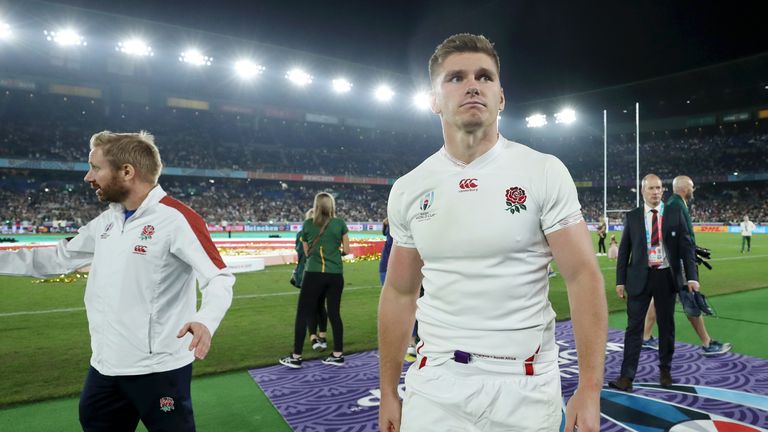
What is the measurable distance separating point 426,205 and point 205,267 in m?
1.34

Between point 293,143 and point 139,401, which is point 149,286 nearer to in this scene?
point 139,401

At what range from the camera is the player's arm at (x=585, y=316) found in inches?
63.4

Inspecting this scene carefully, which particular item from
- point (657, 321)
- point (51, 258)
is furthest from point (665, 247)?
point (51, 258)

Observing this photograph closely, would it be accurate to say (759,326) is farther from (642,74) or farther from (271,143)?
(271,143)

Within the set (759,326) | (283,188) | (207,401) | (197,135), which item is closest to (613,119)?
(283,188)

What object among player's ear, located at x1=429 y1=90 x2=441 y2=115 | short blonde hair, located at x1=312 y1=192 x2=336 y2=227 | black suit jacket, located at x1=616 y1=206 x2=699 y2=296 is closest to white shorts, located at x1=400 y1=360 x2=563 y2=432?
player's ear, located at x1=429 y1=90 x2=441 y2=115

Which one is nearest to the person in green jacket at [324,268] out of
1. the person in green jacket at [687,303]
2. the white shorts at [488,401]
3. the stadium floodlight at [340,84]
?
the person in green jacket at [687,303]

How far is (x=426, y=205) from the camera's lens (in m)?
1.98

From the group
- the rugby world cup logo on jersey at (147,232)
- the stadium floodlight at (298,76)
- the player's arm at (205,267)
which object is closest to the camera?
the player's arm at (205,267)

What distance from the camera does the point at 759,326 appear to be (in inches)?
339

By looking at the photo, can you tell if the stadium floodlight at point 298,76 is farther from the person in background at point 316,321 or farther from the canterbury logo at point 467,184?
the canterbury logo at point 467,184

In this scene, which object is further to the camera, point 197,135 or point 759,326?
point 197,135

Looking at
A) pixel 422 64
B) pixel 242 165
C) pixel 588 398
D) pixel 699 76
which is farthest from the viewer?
pixel 242 165

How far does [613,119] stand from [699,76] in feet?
47.2
